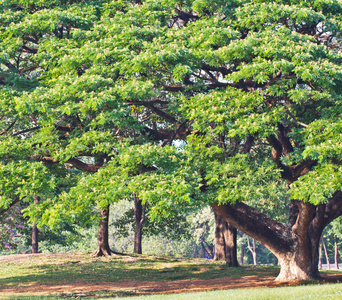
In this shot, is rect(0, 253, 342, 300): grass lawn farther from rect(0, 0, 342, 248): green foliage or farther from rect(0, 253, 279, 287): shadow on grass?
rect(0, 0, 342, 248): green foliage

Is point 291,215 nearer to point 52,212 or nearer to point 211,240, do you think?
point 52,212

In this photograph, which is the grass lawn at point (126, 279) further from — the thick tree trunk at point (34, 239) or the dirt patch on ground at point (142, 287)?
the thick tree trunk at point (34, 239)

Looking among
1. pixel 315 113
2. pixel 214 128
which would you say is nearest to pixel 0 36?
pixel 214 128

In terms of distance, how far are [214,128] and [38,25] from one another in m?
7.98

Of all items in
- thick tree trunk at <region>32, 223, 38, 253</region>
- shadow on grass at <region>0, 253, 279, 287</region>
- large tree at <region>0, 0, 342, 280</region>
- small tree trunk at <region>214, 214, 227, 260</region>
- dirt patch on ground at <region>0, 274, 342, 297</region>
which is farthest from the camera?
thick tree trunk at <region>32, 223, 38, 253</region>

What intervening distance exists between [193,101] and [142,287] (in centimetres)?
967

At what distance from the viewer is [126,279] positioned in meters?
22.3

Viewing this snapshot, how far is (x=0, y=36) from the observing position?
17.1 m

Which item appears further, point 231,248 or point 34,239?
point 34,239

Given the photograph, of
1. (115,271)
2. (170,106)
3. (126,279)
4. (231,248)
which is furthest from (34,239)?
(170,106)

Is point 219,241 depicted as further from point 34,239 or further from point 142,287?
point 34,239

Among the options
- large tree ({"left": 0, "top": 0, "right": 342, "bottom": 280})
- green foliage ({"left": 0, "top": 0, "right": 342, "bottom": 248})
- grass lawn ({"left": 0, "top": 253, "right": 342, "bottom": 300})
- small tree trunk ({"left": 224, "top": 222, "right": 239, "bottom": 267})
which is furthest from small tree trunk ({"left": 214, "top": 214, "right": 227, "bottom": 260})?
green foliage ({"left": 0, "top": 0, "right": 342, "bottom": 248})

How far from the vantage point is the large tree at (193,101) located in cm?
1300

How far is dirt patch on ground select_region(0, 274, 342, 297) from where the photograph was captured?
59.5 feet
